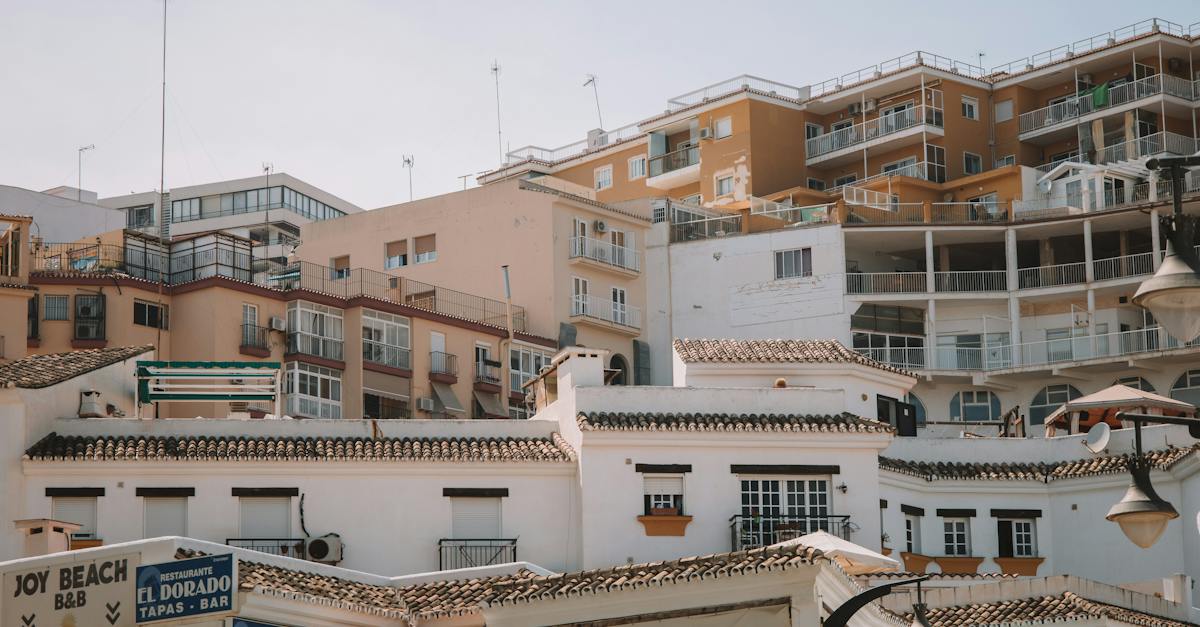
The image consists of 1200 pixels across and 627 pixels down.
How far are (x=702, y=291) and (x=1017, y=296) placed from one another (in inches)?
499

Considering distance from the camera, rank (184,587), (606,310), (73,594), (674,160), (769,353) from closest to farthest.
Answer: (184,587) → (73,594) → (769,353) → (606,310) → (674,160)

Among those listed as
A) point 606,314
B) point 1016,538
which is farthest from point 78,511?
point 606,314

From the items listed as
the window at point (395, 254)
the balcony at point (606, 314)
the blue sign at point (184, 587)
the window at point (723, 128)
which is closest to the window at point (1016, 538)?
the balcony at point (606, 314)

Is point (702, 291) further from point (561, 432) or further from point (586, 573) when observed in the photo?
point (586, 573)

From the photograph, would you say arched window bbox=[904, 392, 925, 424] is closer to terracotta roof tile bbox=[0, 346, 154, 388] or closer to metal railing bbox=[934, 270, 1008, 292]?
metal railing bbox=[934, 270, 1008, 292]

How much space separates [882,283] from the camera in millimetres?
73938

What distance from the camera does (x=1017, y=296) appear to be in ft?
243

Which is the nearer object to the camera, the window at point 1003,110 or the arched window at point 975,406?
the arched window at point 975,406

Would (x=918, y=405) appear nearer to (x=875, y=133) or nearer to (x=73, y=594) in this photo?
(x=875, y=133)

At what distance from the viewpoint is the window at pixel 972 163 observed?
8262 cm

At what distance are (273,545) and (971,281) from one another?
42.2 m

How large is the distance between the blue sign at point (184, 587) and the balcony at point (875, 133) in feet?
192

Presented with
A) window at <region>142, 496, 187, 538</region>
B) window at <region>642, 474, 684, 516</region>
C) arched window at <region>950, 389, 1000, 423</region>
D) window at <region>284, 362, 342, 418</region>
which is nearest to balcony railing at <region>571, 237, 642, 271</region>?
window at <region>284, 362, 342, 418</region>

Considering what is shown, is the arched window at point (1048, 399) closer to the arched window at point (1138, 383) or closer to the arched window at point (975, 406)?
the arched window at point (975, 406)
